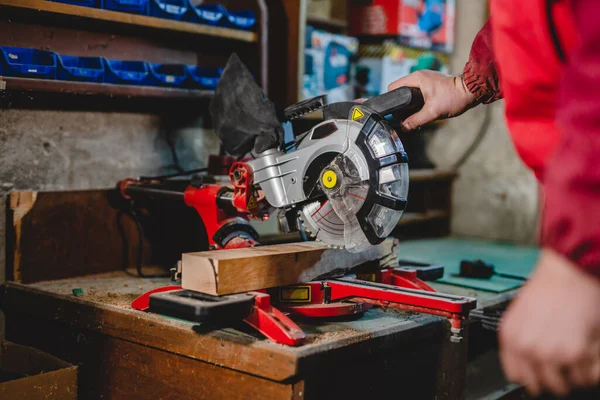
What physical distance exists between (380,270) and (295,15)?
1.23 metres

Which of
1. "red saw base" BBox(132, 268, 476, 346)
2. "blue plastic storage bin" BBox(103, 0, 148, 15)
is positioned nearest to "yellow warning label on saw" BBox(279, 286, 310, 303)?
"red saw base" BBox(132, 268, 476, 346)

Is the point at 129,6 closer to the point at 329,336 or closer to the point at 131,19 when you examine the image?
the point at 131,19

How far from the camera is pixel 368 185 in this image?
1.41 metres

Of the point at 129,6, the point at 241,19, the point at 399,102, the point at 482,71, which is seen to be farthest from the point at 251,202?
the point at 241,19

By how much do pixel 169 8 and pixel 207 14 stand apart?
15 cm

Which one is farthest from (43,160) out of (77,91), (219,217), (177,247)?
(219,217)

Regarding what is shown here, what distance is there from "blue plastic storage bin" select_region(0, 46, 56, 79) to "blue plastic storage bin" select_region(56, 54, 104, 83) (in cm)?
3

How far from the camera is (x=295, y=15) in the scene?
2584 mm

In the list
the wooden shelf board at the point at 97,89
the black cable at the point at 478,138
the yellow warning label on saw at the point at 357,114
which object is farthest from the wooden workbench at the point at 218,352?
the black cable at the point at 478,138

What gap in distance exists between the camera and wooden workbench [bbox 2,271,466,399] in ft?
4.40

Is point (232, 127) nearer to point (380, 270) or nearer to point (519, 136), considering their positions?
point (380, 270)

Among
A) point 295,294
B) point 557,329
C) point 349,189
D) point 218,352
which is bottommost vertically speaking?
point 218,352

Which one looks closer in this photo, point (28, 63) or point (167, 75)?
point (28, 63)

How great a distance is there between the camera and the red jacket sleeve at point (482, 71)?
1.26m
